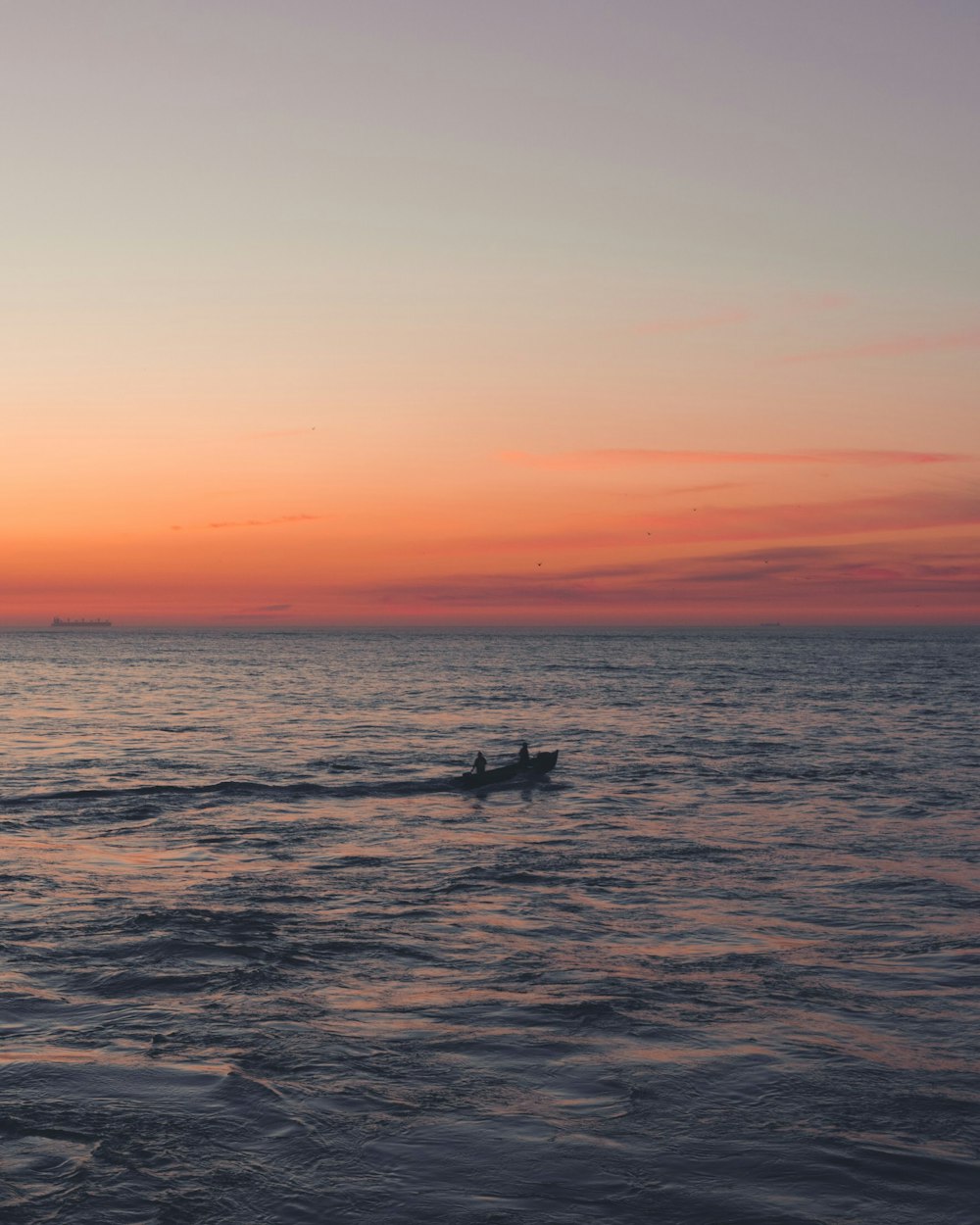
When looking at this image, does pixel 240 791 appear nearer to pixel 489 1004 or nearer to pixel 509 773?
pixel 509 773

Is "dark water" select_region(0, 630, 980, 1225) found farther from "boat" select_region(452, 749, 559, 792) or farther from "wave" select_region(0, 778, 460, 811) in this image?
"boat" select_region(452, 749, 559, 792)

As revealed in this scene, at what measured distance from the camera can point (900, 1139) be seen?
15.1 m

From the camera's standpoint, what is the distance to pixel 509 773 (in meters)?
50.5

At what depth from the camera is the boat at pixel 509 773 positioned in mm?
49438

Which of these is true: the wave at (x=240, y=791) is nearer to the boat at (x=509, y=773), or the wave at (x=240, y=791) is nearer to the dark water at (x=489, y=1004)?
the dark water at (x=489, y=1004)

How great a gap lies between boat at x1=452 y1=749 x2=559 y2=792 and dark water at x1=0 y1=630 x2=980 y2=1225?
3.25 feet

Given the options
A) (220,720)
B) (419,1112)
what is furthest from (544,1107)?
(220,720)

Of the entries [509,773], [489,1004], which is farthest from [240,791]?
[489,1004]

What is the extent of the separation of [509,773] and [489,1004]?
98.9 feet

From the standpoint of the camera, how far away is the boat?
4944 cm

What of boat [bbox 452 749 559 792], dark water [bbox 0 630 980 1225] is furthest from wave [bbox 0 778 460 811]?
boat [bbox 452 749 559 792]

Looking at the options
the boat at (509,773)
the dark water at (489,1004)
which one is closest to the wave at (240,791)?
the dark water at (489,1004)

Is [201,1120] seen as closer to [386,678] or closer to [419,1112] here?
[419,1112]

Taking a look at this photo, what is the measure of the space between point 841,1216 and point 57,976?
49.9 feet
